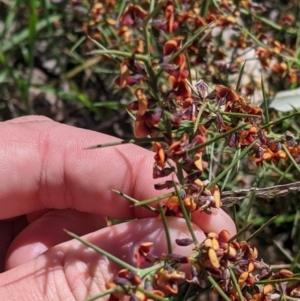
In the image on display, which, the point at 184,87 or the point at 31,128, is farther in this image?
the point at 31,128

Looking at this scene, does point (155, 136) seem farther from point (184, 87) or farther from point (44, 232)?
point (44, 232)

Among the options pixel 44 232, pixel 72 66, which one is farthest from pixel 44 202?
pixel 72 66

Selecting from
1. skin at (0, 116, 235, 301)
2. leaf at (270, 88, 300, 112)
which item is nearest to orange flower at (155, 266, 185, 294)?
skin at (0, 116, 235, 301)

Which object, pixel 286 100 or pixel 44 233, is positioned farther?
pixel 286 100

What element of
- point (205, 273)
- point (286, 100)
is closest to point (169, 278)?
point (205, 273)

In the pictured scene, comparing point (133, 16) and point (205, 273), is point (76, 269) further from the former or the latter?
point (133, 16)

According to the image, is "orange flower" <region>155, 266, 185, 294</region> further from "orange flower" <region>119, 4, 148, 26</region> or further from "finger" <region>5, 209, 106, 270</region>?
"finger" <region>5, 209, 106, 270</region>
